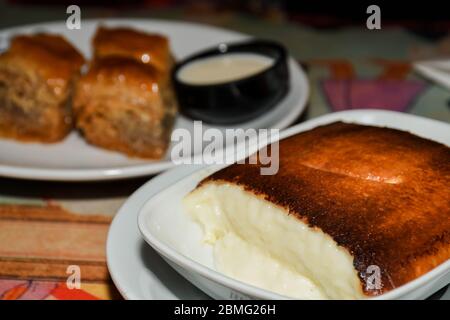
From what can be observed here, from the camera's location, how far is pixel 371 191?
4.24ft

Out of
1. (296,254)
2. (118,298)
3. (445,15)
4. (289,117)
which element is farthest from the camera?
(445,15)

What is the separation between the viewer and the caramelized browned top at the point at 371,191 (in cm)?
117

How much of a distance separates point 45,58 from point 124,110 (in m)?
0.41

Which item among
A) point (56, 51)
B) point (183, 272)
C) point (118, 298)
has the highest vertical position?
point (56, 51)

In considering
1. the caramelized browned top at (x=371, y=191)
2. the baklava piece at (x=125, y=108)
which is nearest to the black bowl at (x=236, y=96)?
the baklava piece at (x=125, y=108)

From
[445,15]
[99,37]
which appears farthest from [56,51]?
[445,15]

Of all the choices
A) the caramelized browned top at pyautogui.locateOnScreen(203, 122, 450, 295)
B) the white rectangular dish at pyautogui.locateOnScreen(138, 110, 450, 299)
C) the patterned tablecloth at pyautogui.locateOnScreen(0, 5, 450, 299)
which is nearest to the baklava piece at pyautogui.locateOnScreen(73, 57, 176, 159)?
the patterned tablecloth at pyautogui.locateOnScreen(0, 5, 450, 299)

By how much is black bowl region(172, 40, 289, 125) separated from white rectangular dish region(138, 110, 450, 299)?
68 centimetres

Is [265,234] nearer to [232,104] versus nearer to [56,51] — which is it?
[232,104]

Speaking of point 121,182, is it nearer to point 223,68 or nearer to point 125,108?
point 125,108

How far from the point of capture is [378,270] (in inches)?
44.9

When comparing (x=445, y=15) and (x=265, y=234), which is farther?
(x=445, y=15)

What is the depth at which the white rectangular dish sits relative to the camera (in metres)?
1.15
